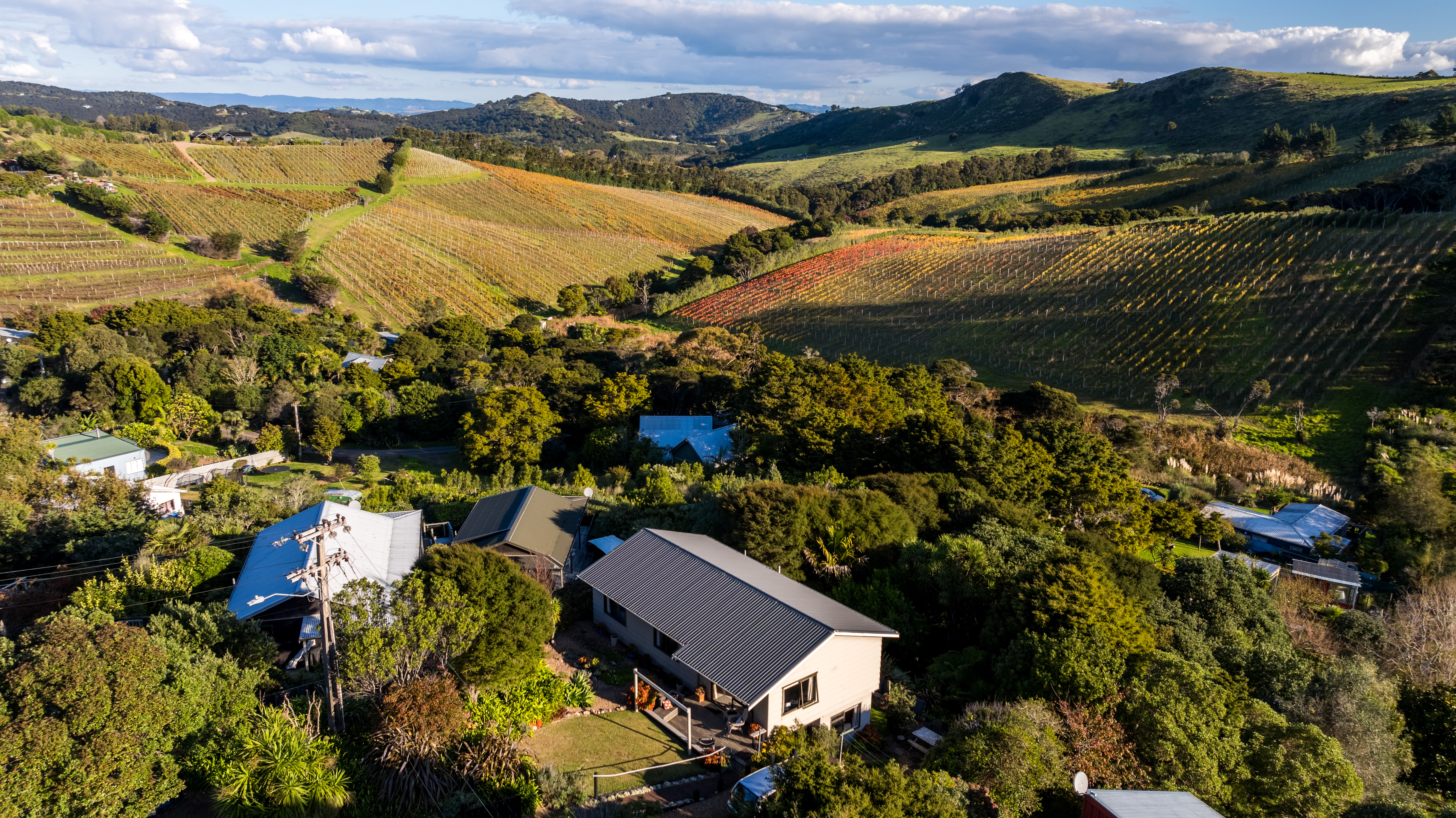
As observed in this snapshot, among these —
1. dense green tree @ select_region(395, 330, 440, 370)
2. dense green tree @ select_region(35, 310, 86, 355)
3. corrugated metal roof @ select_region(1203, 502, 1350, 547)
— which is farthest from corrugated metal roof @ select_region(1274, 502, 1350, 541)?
dense green tree @ select_region(35, 310, 86, 355)

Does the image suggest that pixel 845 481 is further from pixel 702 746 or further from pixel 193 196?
pixel 193 196

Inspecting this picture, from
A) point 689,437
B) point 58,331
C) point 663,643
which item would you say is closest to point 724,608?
point 663,643

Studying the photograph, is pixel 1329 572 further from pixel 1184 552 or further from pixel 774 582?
pixel 774 582

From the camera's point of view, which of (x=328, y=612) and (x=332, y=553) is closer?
(x=328, y=612)

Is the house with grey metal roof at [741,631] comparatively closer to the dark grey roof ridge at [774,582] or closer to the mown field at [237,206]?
the dark grey roof ridge at [774,582]

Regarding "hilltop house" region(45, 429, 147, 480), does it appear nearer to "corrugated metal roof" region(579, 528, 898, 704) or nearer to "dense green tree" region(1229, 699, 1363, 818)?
"corrugated metal roof" region(579, 528, 898, 704)

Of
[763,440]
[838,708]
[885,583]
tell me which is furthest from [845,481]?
[838,708]
